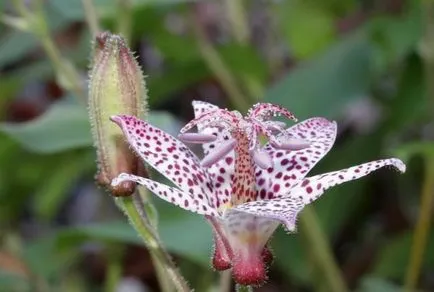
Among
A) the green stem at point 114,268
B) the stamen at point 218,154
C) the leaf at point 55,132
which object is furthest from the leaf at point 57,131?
the stamen at point 218,154

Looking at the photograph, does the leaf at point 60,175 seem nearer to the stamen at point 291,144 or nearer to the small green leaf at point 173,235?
the small green leaf at point 173,235

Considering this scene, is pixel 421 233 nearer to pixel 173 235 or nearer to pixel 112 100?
pixel 173 235

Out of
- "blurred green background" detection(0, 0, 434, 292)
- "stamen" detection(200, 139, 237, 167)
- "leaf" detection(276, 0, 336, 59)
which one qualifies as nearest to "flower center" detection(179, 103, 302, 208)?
"stamen" detection(200, 139, 237, 167)

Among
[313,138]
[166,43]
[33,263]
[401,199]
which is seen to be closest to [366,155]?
[401,199]

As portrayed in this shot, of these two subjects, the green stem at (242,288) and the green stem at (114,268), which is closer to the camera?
the green stem at (242,288)

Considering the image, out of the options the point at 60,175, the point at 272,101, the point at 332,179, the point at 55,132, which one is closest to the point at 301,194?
the point at 332,179

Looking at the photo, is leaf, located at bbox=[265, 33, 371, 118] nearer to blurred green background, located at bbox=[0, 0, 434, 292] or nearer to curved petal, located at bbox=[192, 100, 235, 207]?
blurred green background, located at bbox=[0, 0, 434, 292]

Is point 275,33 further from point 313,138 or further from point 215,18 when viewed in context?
point 313,138
